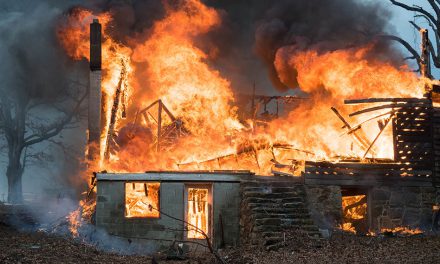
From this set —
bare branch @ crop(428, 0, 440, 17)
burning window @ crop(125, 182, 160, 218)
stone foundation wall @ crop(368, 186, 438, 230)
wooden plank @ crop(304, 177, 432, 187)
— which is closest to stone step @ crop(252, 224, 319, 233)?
wooden plank @ crop(304, 177, 432, 187)

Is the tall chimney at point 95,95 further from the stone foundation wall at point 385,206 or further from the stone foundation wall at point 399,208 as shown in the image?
the stone foundation wall at point 399,208

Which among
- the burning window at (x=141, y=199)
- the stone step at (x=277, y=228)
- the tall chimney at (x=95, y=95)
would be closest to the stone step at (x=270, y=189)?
the stone step at (x=277, y=228)

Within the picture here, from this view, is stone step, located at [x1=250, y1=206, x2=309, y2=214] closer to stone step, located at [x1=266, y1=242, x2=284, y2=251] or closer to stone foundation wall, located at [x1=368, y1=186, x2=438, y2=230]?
stone step, located at [x1=266, y1=242, x2=284, y2=251]

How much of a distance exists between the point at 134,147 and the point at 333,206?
10628 millimetres

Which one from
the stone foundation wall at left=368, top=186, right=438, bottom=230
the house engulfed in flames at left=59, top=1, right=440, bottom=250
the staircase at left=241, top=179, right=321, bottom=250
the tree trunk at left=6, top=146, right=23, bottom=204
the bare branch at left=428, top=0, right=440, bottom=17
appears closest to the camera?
the staircase at left=241, top=179, right=321, bottom=250

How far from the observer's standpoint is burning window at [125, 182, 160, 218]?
1984cm

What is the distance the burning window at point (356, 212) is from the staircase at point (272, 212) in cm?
300

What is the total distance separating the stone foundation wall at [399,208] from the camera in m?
19.2

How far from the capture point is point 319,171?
19141 mm

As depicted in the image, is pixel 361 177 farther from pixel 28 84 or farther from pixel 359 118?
pixel 28 84

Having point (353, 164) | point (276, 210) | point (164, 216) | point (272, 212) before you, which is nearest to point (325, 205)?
point (353, 164)

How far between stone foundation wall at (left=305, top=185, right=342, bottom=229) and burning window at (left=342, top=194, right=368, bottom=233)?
1520mm

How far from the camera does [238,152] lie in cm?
2384

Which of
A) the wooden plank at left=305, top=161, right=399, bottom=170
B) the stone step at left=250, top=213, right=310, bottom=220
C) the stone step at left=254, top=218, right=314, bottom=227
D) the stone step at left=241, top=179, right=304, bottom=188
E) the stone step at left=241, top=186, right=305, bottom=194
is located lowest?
the stone step at left=254, top=218, right=314, bottom=227
